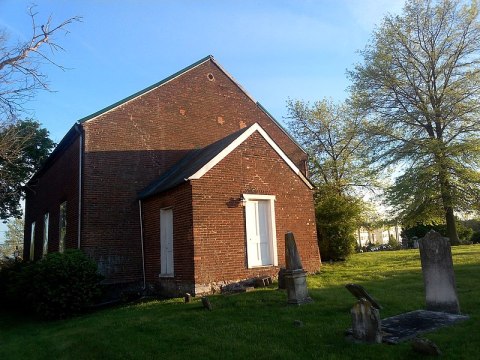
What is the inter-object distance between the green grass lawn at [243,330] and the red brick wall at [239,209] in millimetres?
1420

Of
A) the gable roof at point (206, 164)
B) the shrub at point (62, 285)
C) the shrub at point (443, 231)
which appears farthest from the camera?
the shrub at point (443, 231)

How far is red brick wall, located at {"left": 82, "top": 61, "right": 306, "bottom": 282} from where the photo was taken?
15266 mm

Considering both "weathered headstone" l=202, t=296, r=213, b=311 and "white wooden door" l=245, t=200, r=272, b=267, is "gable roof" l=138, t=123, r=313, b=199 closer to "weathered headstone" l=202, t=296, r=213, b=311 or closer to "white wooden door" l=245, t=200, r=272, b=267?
"white wooden door" l=245, t=200, r=272, b=267

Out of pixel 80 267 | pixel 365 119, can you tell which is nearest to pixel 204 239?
pixel 80 267

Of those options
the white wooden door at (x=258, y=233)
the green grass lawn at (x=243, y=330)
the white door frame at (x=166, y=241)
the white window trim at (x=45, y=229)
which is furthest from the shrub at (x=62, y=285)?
the white window trim at (x=45, y=229)

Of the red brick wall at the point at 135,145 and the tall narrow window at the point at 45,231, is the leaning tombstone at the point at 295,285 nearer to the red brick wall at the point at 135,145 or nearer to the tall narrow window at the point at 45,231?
the red brick wall at the point at 135,145

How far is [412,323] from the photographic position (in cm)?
740

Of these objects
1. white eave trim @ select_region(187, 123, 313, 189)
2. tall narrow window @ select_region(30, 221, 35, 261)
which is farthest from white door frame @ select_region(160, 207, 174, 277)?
tall narrow window @ select_region(30, 221, 35, 261)

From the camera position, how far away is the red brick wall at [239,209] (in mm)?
12484

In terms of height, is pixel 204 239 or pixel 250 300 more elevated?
pixel 204 239

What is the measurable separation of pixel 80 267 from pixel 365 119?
23.6 metres

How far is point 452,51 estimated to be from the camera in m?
27.3

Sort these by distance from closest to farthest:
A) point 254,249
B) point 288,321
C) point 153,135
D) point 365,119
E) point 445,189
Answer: point 288,321 → point 254,249 → point 153,135 → point 445,189 → point 365,119

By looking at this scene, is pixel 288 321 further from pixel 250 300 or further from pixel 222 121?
pixel 222 121
